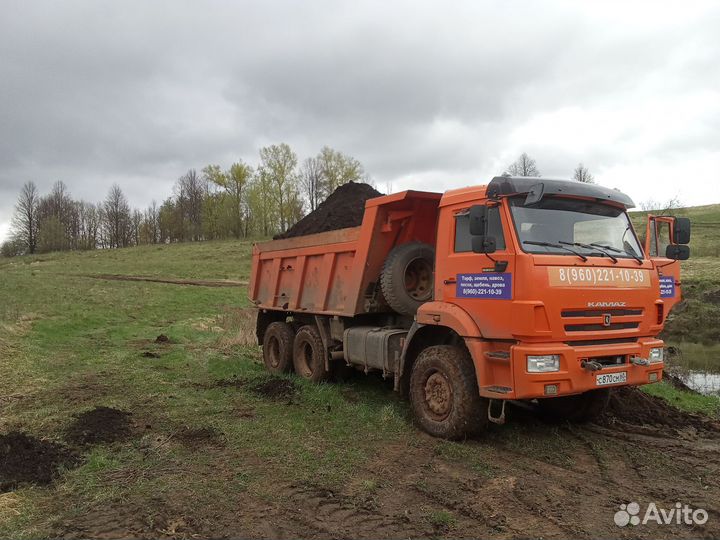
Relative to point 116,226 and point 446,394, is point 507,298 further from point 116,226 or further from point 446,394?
point 116,226

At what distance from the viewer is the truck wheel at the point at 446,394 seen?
18.1 feet

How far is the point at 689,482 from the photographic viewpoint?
15.4 feet

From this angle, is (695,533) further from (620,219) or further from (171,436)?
(171,436)

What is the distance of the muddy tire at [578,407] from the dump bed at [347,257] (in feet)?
8.47

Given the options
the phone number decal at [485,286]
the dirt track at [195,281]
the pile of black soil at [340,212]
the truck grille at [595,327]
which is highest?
the pile of black soil at [340,212]

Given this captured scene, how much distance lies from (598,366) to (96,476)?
4767mm

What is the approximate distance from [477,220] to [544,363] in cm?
151

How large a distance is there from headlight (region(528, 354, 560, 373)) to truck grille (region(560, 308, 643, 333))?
327 mm

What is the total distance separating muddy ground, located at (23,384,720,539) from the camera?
12.6ft

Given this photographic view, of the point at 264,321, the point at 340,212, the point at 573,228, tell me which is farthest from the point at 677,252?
the point at 264,321

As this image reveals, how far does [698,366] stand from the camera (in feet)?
39.4

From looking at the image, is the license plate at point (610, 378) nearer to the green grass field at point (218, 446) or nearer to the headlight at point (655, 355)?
the headlight at point (655, 355)

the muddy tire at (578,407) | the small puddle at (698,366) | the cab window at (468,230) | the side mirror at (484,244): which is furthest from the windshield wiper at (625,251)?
the small puddle at (698,366)

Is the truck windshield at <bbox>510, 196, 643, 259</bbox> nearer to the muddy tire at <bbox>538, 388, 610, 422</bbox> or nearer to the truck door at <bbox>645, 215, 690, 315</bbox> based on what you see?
the muddy tire at <bbox>538, 388, 610, 422</bbox>
